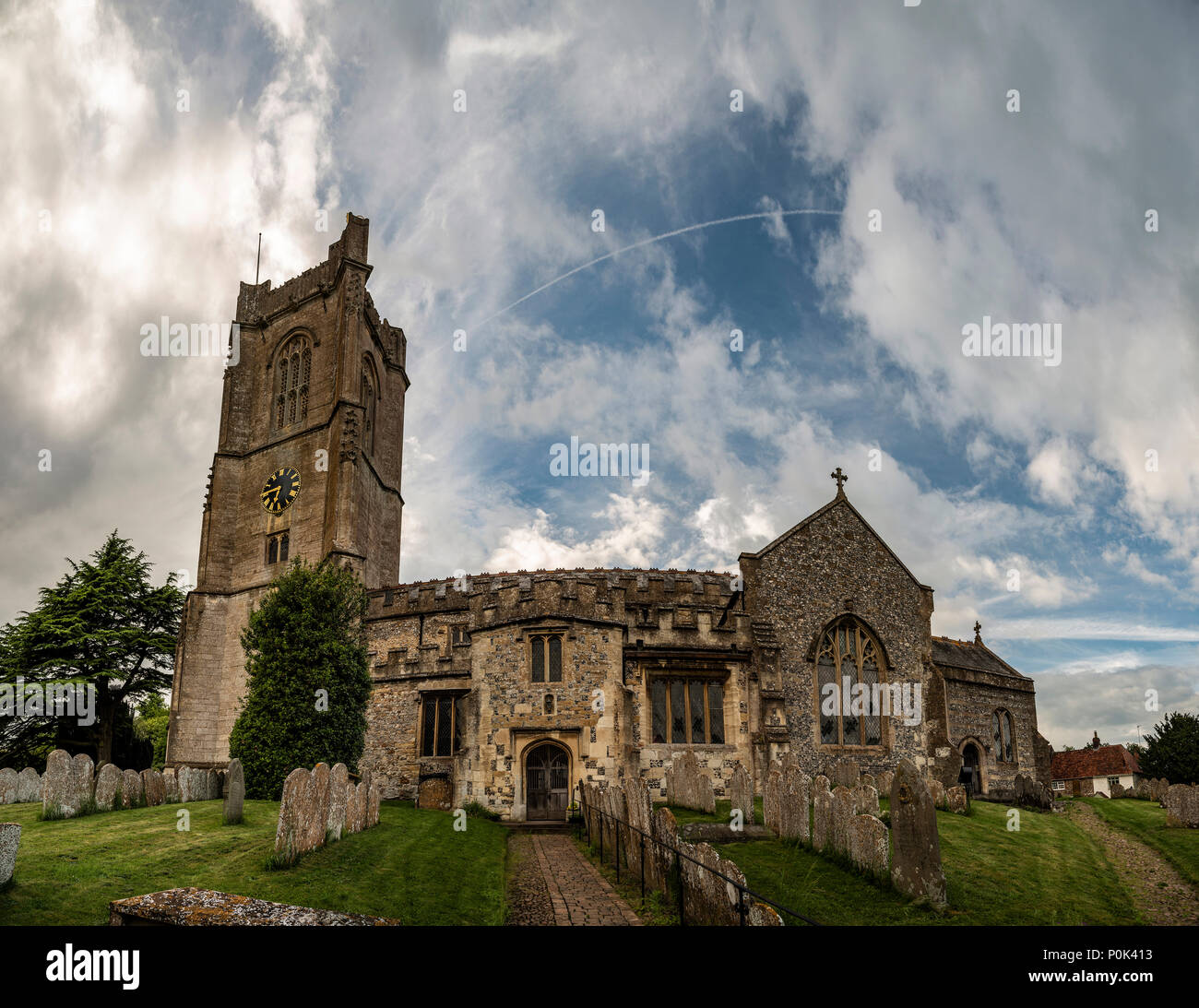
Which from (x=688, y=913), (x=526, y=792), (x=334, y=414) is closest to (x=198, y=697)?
(x=334, y=414)

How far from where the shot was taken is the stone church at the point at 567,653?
882 inches

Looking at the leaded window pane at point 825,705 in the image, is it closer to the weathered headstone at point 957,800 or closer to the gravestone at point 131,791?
the weathered headstone at point 957,800

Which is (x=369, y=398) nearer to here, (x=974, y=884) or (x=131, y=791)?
(x=131, y=791)

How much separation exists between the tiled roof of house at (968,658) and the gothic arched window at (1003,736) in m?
1.55

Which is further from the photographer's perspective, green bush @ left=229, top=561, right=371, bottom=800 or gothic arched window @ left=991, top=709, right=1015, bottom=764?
gothic arched window @ left=991, top=709, right=1015, bottom=764

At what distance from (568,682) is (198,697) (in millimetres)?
20703

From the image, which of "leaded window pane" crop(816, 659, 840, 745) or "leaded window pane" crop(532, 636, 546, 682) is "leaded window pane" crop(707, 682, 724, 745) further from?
"leaded window pane" crop(532, 636, 546, 682)

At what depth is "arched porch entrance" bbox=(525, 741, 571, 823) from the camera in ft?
71.3

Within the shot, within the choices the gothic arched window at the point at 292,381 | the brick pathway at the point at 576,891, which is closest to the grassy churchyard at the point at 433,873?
the brick pathway at the point at 576,891

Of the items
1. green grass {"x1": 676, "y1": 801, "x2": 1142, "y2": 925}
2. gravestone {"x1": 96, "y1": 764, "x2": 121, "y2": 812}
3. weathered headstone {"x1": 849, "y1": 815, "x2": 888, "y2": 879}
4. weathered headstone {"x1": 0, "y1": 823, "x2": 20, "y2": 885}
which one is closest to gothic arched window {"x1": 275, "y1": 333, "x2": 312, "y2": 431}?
gravestone {"x1": 96, "y1": 764, "x2": 121, "y2": 812}

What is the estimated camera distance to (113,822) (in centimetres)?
1570

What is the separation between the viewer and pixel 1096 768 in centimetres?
5753

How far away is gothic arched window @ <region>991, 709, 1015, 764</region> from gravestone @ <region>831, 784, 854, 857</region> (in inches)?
837
